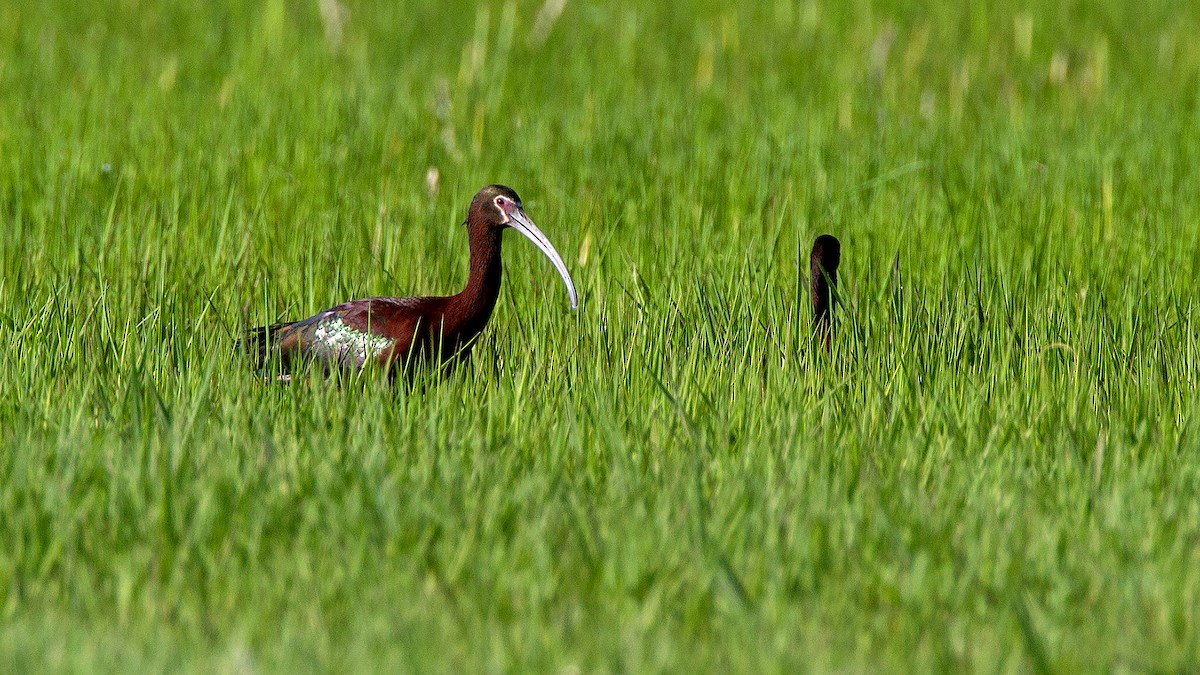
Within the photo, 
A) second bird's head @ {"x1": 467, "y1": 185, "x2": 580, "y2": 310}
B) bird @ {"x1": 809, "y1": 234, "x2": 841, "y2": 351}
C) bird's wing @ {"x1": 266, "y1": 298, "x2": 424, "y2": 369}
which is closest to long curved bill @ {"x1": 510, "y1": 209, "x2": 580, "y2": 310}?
second bird's head @ {"x1": 467, "y1": 185, "x2": 580, "y2": 310}

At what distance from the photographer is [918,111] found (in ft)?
26.8

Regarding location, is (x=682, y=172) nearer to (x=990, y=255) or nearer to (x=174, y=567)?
(x=990, y=255)

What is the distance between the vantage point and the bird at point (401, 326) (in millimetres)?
4820

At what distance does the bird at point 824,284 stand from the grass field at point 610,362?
7 cm

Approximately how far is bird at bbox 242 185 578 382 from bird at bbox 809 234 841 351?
0.75 meters

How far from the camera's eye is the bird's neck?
196 inches

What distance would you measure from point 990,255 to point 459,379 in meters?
2.34

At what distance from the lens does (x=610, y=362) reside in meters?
4.72

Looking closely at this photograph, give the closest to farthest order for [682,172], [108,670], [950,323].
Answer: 1. [108,670]
2. [950,323]
3. [682,172]

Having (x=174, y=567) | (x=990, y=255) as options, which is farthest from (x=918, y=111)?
(x=174, y=567)

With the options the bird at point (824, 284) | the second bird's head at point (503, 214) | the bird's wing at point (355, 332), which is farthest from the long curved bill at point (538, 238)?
the bird at point (824, 284)

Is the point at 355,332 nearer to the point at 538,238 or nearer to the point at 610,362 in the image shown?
the point at 538,238

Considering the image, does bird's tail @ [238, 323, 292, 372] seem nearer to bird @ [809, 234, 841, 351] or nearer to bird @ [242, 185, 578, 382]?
bird @ [242, 185, 578, 382]

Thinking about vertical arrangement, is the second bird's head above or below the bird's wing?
above
